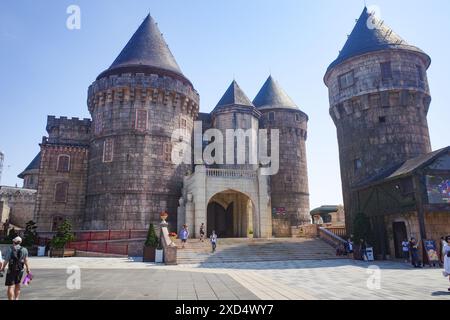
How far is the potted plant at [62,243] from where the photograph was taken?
21.8 m

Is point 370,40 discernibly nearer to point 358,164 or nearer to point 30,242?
point 358,164

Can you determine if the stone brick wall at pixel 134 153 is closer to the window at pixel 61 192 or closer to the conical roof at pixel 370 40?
the window at pixel 61 192

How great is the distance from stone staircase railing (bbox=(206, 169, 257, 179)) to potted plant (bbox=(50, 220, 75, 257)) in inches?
425

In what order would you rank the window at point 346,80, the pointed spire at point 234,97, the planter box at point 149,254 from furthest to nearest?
the pointed spire at point 234,97 → the window at point 346,80 → the planter box at point 149,254

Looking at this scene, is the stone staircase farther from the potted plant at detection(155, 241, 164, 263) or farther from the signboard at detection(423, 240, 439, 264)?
the signboard at detection(423, 240, 439, 264)

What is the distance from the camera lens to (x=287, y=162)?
3778 cm

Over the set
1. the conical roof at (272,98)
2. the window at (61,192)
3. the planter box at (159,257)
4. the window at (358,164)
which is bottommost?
the planter box at (159,257)

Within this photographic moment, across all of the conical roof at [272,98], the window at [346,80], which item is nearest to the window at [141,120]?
the conical roof at [272,98]

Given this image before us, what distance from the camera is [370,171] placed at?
25.5m

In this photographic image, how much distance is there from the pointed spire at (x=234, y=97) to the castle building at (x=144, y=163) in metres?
0.15

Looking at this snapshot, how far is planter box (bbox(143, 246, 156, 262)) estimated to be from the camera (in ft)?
63.6

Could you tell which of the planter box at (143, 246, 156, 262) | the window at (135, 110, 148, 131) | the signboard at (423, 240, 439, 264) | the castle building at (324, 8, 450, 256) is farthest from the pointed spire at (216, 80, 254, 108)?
the signboard at (423, 240, 439, 264)

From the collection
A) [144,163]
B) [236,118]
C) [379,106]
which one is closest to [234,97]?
[236,118]

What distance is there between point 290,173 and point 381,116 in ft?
44.0
